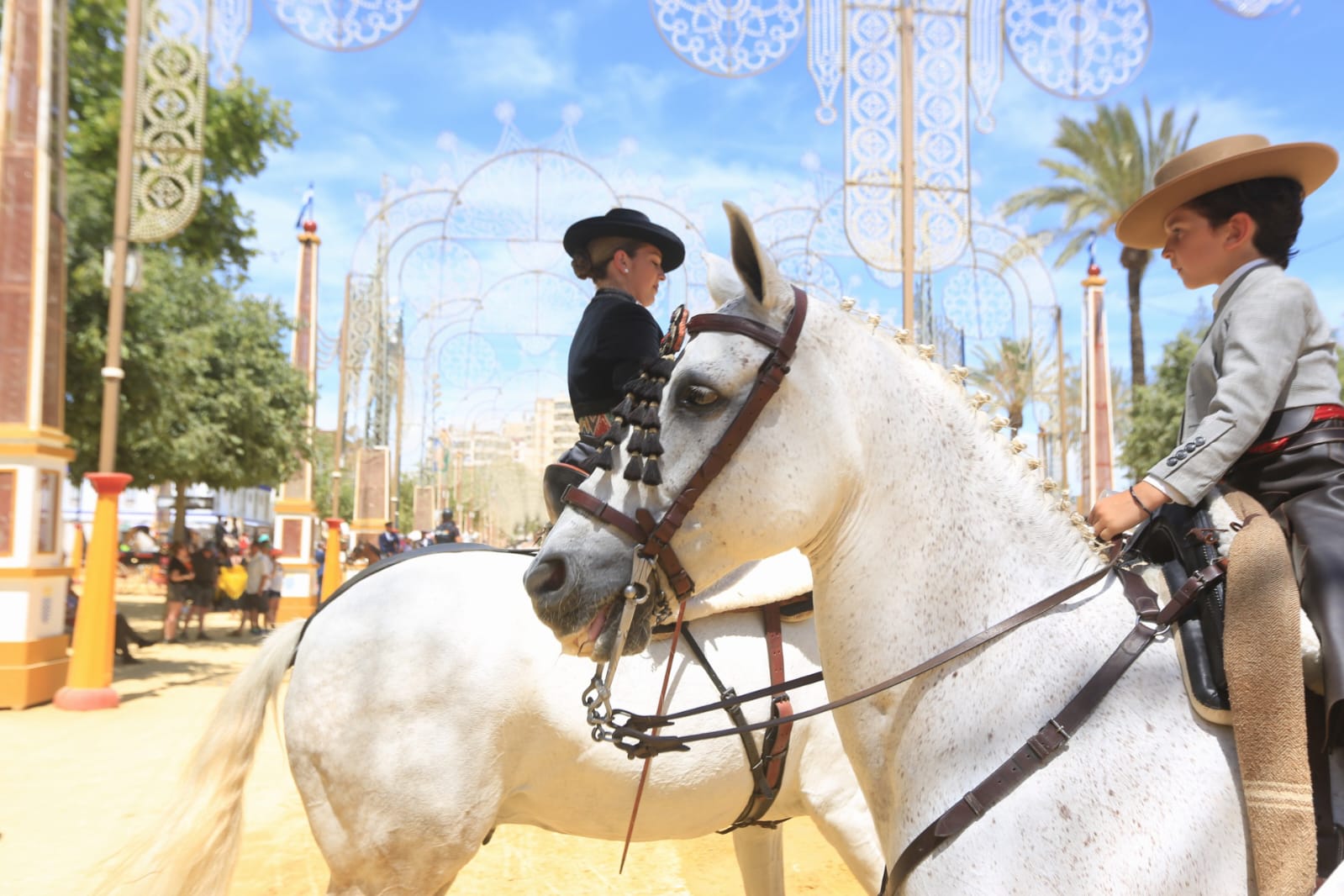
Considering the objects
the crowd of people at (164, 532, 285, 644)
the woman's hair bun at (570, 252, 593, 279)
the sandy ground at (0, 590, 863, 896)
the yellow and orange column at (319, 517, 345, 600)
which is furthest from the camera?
the yellow and orange column at (319, 517, 345, 600)

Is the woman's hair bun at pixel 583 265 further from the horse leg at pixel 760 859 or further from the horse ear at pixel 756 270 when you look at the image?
the horse leg at pixel 760 859

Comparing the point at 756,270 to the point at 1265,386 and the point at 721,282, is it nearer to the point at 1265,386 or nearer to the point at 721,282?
the point at 721,282

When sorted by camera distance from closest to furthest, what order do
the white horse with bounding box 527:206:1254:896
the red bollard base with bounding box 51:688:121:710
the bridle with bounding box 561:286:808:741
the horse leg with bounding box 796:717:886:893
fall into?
the white horse with bounding box 527:206:1254:896 → the bridle with bounding box 561:286:808:741 → the horse leg with bounding box 796:717:886:893 → the red bollard base with bounding box 51:688:121:710

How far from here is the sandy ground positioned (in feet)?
18.0

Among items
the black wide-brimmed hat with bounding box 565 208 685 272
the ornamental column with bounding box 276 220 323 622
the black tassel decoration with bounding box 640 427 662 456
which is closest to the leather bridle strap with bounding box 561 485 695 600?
the black tassel decoration with bounding box 640 427 662 456

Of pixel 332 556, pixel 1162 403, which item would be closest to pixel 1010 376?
pixel 1162 403

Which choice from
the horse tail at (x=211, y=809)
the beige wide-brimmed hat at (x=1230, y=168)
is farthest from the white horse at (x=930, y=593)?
the horse tail at (x=211, y=809)

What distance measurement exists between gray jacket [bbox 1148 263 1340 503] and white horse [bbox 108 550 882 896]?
5.73ft

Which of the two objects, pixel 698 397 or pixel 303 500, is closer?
pixel 698 397

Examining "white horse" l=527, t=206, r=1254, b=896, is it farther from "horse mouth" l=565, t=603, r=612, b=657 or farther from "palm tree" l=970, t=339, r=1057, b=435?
"palm tree" l=970, t=339, r=1057, b=435

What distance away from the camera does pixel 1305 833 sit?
162cm

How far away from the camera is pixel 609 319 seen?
10.7ft

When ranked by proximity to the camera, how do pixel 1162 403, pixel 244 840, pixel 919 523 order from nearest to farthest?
pixel 919 523, pixel 244 840, pixel 1162 403

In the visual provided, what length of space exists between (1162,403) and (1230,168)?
853 inches
